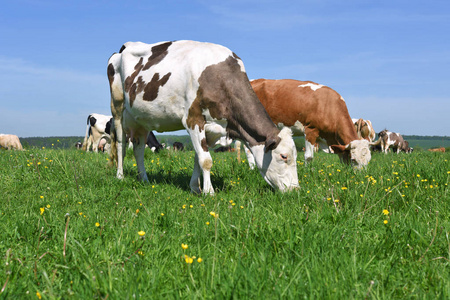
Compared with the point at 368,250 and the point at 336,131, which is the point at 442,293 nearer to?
the point at 368,250

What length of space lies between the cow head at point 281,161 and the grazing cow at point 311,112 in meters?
4.65

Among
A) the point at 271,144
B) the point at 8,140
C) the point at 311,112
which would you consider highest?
the point at 311,112

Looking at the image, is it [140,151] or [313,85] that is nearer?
[140,151]

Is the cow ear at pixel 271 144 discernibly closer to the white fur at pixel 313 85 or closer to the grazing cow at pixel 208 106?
the grazing cow at pixel 208 106

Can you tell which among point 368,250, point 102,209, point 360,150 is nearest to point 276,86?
point 360,150

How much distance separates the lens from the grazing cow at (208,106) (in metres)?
5.84

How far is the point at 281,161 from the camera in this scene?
18.9 feet

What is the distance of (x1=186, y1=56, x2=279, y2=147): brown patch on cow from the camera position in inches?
238

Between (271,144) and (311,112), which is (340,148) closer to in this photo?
(311,112)

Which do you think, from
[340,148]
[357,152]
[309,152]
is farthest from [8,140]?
[357,152]

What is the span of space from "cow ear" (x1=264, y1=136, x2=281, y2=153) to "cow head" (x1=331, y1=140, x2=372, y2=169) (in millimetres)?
4352

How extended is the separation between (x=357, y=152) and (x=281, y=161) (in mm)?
4510

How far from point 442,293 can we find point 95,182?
5.67 m

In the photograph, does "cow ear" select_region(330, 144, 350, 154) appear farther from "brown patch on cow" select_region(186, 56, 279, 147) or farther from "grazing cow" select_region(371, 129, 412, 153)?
"grazing cow" select_region(371, 129, 412, 153)
